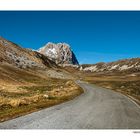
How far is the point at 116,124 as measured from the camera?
16953mm

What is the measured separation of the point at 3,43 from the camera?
609 ft

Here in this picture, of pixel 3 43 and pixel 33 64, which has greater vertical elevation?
pixel 3 43
